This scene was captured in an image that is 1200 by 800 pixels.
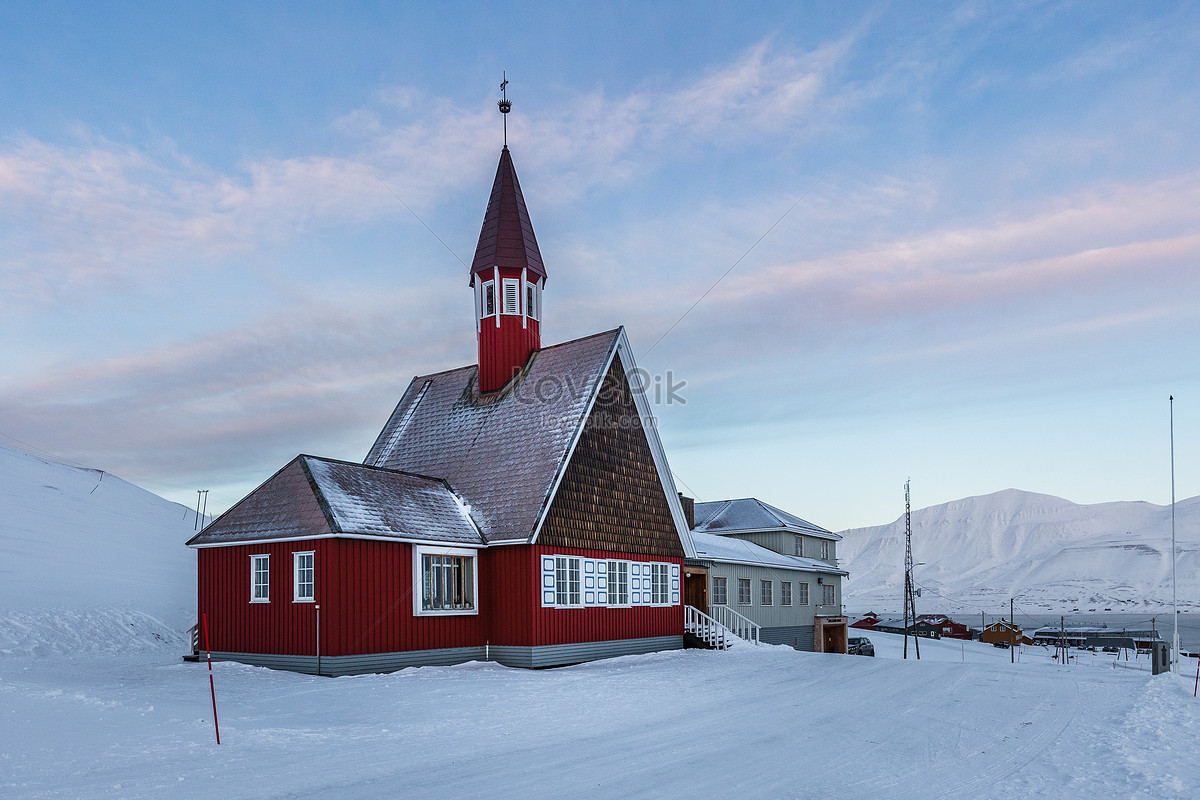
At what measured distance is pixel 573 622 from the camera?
2188 cm

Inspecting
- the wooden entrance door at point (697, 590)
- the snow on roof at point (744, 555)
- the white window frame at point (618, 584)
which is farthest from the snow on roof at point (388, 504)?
the wooden entrance door at point (697, 590)

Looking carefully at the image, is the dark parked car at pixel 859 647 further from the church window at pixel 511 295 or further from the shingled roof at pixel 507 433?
the church window at pixel 511 295

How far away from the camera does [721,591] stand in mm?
33219

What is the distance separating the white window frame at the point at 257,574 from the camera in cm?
1892

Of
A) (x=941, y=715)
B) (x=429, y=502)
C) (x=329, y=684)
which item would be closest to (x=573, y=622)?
(x=429, y=502)

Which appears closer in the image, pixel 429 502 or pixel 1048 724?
pixel 1048 724

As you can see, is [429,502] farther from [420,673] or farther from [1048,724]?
[1048,724]

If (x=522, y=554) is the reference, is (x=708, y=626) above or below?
below

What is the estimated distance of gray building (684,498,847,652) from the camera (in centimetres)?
3309

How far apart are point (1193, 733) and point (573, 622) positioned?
1331cm

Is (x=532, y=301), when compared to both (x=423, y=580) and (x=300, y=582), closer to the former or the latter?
(x=423, y=580)

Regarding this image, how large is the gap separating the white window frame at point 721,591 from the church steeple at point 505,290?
40.2ft

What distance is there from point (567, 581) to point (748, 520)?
75.2 ft

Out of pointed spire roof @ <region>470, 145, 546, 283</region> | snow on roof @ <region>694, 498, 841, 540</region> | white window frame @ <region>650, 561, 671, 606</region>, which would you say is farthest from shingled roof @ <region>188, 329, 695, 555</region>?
snow on roof @ <region>694, 498, 841, 540</region>
